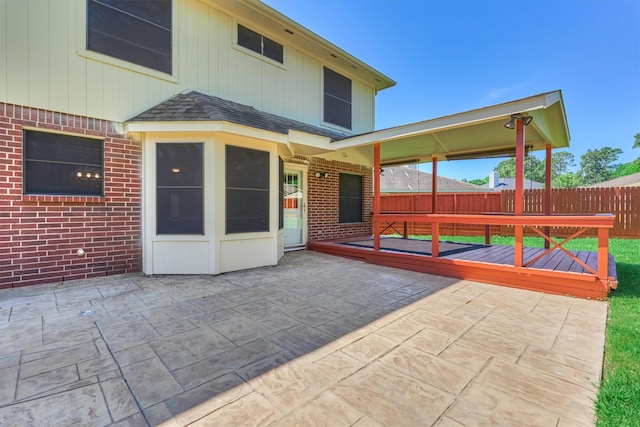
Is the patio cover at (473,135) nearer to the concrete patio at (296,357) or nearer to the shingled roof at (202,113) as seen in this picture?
the shingled roof at (202,113)

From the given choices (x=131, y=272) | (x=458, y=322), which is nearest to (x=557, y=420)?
(x=458, y=322)

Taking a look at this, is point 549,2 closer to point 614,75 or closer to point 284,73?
point 284,73

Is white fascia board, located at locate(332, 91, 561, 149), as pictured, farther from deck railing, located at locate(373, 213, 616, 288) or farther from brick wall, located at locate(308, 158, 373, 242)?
brick wall, located at locate(308, 158, 373, 242)

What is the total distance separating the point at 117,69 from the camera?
4.97 m

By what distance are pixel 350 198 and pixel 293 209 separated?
2.32 meters

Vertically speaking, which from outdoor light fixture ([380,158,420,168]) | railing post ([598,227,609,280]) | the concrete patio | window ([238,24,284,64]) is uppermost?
window ([238,24,284,64])

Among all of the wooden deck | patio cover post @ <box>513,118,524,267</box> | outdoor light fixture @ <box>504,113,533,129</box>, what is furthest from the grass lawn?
outdoor light fixture @ <box>504,113,533,129</box>

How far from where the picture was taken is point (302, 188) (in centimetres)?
783

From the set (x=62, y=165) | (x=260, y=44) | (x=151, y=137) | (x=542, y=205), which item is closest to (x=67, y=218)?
(x=62, y=165)

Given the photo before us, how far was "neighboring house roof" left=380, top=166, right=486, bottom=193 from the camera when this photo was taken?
25875 millimetres

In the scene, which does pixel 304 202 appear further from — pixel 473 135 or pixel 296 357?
pixel 296 357

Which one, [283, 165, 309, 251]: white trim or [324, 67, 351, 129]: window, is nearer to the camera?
[283, 165, 309, 251]: white trim

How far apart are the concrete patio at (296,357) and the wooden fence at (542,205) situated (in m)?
5.30

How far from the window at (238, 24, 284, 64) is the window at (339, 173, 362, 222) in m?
3.77
